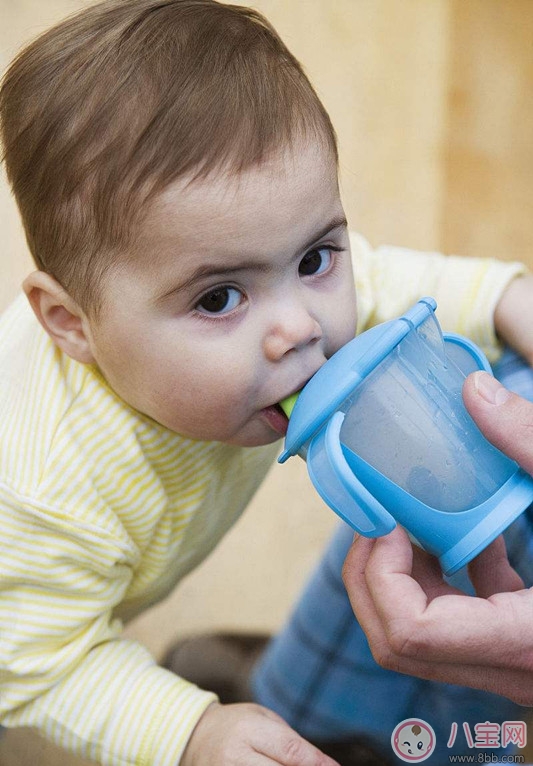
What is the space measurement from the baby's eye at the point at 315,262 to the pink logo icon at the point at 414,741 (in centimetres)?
51

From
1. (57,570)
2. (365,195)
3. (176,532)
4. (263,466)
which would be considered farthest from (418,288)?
(365,195)

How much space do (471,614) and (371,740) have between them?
0.51 metres

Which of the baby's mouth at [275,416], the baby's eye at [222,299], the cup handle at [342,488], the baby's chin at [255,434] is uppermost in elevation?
the baby's eye at [222,299]

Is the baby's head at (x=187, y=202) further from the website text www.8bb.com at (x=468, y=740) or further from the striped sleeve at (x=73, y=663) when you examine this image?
the website text www.8bb.com at (x=468, y=740)

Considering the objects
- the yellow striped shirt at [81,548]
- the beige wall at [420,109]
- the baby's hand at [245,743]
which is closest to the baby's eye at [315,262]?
the yellow striped shirt at [81,548]

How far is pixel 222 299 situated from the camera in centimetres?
73

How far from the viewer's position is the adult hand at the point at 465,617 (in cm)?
67

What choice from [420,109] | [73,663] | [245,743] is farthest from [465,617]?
[420,109]

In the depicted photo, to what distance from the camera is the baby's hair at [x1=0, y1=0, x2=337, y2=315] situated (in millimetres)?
697

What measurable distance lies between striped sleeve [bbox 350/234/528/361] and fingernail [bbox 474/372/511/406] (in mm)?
305

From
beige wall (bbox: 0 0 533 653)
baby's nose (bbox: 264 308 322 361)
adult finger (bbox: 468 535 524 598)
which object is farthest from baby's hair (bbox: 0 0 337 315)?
beige wall (bbox: 0 0 533 653)

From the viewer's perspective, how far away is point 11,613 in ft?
2.67

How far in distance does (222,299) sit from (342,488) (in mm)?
186

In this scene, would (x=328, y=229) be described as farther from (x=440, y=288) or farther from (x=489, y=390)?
(x=440, y=288)
